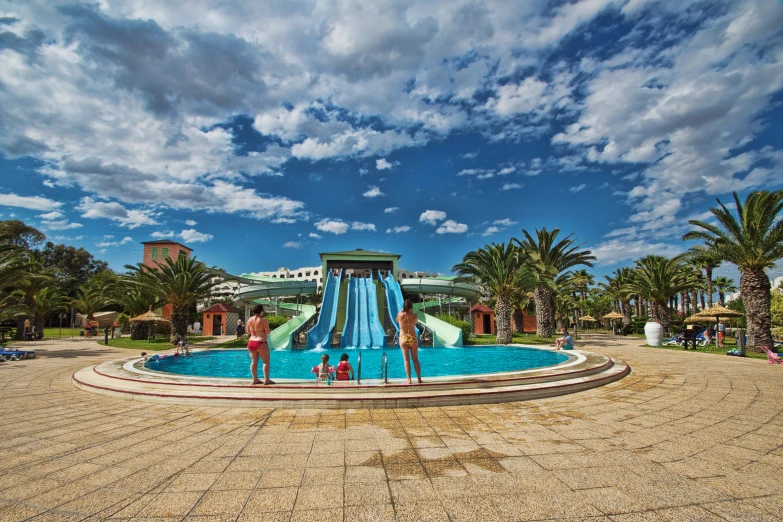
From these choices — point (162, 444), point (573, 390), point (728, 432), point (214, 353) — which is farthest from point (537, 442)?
point (214, 353)

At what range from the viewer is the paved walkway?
3.12 metres

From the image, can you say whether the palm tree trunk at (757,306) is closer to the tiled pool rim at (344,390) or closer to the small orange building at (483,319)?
the tiled pool rim at (344,390)

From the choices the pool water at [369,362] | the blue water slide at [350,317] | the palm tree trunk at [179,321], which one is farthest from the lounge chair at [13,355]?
the blue water slide at [350,317]

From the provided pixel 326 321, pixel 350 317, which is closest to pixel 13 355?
pixel 326 321

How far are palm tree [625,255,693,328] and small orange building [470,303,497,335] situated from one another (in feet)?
41.5

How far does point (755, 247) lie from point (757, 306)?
2.57 metres

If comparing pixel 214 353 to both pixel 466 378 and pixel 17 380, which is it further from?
pixel 466 378

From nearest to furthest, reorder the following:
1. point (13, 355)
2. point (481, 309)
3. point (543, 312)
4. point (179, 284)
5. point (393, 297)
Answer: point (13, 355), point (179, 284), point (393, 297), point (543, 312), point (481, 309)

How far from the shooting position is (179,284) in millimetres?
22281

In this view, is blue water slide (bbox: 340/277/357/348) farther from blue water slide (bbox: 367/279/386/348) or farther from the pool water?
the pool water

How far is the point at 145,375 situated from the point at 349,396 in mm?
5530

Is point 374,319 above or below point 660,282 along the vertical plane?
below

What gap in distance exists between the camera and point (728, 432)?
5055 mm

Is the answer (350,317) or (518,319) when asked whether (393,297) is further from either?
(518,319)
